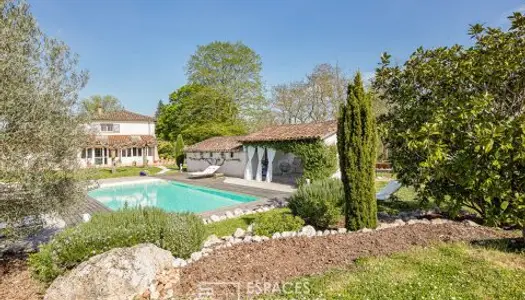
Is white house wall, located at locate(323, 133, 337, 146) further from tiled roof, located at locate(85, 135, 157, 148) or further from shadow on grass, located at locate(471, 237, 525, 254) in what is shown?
tiled roof, located at locate(85, 135, 157, 148)

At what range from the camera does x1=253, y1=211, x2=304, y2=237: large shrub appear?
774 centimetres

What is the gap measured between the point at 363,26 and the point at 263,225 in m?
17.7

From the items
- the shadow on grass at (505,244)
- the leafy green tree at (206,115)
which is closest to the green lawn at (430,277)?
the shadow on grass at (505,244)

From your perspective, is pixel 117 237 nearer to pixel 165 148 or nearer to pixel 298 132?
pixel 298 132

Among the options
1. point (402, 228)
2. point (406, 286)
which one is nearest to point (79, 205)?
point (406, 286)

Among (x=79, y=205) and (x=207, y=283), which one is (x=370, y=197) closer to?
(x=207, y=283)

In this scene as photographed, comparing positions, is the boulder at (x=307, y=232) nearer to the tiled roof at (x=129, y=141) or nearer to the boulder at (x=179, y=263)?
the boulder at (x=179, y=263)

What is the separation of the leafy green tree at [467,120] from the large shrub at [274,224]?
358cm

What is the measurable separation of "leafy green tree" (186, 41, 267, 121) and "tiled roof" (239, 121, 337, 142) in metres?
17.0

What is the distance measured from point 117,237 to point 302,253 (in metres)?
3.92

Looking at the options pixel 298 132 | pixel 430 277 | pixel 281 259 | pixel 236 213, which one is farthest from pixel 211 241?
pixel 298 132

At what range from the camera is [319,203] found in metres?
8.87

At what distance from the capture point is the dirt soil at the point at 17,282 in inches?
210

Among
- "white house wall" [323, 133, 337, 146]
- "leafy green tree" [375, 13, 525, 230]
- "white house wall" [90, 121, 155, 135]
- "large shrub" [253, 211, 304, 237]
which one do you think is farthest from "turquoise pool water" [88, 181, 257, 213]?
"white house wall" [90, 121, 155, 135]
